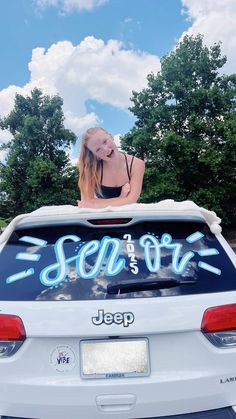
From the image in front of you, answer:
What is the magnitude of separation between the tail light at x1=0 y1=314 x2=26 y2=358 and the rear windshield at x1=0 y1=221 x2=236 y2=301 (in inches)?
4.1

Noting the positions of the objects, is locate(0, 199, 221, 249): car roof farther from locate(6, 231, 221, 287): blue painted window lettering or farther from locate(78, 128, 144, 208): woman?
locate(78, 128, 144, 208): woman

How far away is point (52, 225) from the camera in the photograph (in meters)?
2.21

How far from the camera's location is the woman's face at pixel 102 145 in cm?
398

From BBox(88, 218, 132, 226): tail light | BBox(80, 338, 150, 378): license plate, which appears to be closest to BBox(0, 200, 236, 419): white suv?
BBox(80, 338, 150, 378): license plate

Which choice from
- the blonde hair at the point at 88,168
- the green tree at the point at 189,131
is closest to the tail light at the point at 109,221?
the blonde hair at the point at 88,168

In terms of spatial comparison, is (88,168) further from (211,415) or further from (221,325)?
(211,415)

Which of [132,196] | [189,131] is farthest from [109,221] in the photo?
[189,131]

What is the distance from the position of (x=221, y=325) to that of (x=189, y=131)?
24203 millimetres

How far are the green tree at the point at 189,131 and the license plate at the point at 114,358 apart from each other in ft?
70.5

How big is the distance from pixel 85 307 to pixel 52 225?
1.72 ft

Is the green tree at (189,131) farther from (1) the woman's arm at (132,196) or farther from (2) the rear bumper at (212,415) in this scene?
(2) the rear bumper at (212,415)

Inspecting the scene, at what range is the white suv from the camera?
1.83 m

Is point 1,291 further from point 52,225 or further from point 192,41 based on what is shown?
point 192,41

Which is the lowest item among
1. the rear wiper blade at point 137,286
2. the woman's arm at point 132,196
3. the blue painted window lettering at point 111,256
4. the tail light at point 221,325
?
the tail light at point 221,325
